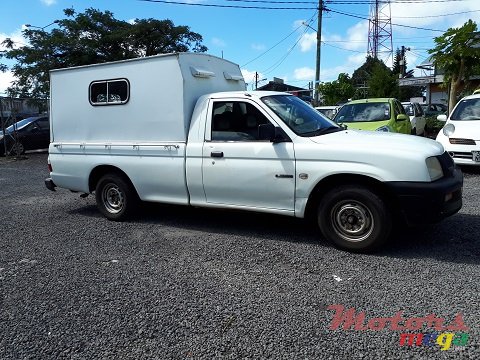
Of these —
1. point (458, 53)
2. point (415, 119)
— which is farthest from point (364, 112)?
point (458, 53)

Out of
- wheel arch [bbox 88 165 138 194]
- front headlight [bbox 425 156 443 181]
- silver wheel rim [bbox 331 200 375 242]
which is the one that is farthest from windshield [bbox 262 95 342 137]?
wheel arch [bbox 88 165 138 194]

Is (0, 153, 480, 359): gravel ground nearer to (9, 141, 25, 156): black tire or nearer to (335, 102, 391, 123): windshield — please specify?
(335, 102, 391, 123): windshield

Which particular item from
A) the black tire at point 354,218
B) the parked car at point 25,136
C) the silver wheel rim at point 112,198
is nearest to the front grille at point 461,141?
the black tire at point 354,218

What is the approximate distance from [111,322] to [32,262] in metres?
1.94

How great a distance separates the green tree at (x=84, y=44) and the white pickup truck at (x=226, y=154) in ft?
51.1

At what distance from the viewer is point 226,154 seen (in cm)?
513

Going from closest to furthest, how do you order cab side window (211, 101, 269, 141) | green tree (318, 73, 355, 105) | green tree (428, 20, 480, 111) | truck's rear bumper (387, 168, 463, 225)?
truck's rear bumper (387, 168, 463, 225)
cab side window (211, 101, 269, 141)
green tree (428, 20, 480, 111)
green tree (318, 73, 355, 105)

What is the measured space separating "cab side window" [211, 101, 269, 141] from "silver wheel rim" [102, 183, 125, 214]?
1950 mm

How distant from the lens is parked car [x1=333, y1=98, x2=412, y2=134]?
9648 millimetres

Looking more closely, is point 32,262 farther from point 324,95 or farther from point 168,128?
point 324,95

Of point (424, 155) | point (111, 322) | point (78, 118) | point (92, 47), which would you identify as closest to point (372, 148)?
point (424, 155)

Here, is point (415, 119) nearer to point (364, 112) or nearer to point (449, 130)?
point (364, 112)

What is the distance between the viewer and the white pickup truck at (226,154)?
4367mm

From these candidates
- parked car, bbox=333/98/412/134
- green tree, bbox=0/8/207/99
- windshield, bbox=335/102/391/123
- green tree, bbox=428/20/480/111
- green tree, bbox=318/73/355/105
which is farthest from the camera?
green tree, bbox=318/73/355/105
